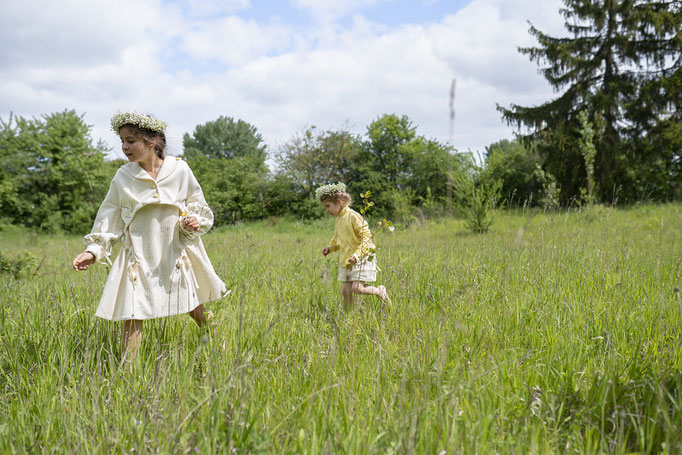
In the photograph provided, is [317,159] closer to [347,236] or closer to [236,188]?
[236,188]

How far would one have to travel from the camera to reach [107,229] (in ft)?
8.82

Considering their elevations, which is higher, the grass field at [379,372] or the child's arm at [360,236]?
the child's arm at [360,236]

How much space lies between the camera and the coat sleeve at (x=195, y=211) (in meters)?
2.75

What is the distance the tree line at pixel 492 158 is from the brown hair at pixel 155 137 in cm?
544

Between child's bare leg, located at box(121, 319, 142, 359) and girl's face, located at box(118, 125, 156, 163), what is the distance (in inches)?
41.4

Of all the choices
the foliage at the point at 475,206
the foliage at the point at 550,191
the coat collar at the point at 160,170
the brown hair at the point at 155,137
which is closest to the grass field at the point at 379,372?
the coat collar at the point at 160,170

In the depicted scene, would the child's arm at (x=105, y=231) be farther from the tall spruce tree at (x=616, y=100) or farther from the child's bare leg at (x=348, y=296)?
the tall spruce tree at (x=616, y=100)

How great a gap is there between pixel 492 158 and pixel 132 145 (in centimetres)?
1975

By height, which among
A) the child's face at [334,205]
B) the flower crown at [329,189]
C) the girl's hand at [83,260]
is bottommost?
the girl's hand at [83,260]

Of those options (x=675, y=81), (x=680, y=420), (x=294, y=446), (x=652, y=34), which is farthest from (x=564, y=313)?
(x=652, y=34)

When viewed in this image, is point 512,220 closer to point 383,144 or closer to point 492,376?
point 492,376

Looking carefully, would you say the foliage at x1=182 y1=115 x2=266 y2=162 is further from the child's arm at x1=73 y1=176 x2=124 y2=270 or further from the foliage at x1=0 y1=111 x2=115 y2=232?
the child's arm at x1=73 y1=176 x2=124 y2=270

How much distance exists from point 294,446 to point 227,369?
2.12 feet

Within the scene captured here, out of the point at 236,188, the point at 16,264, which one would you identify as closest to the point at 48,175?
the point at 236,188
